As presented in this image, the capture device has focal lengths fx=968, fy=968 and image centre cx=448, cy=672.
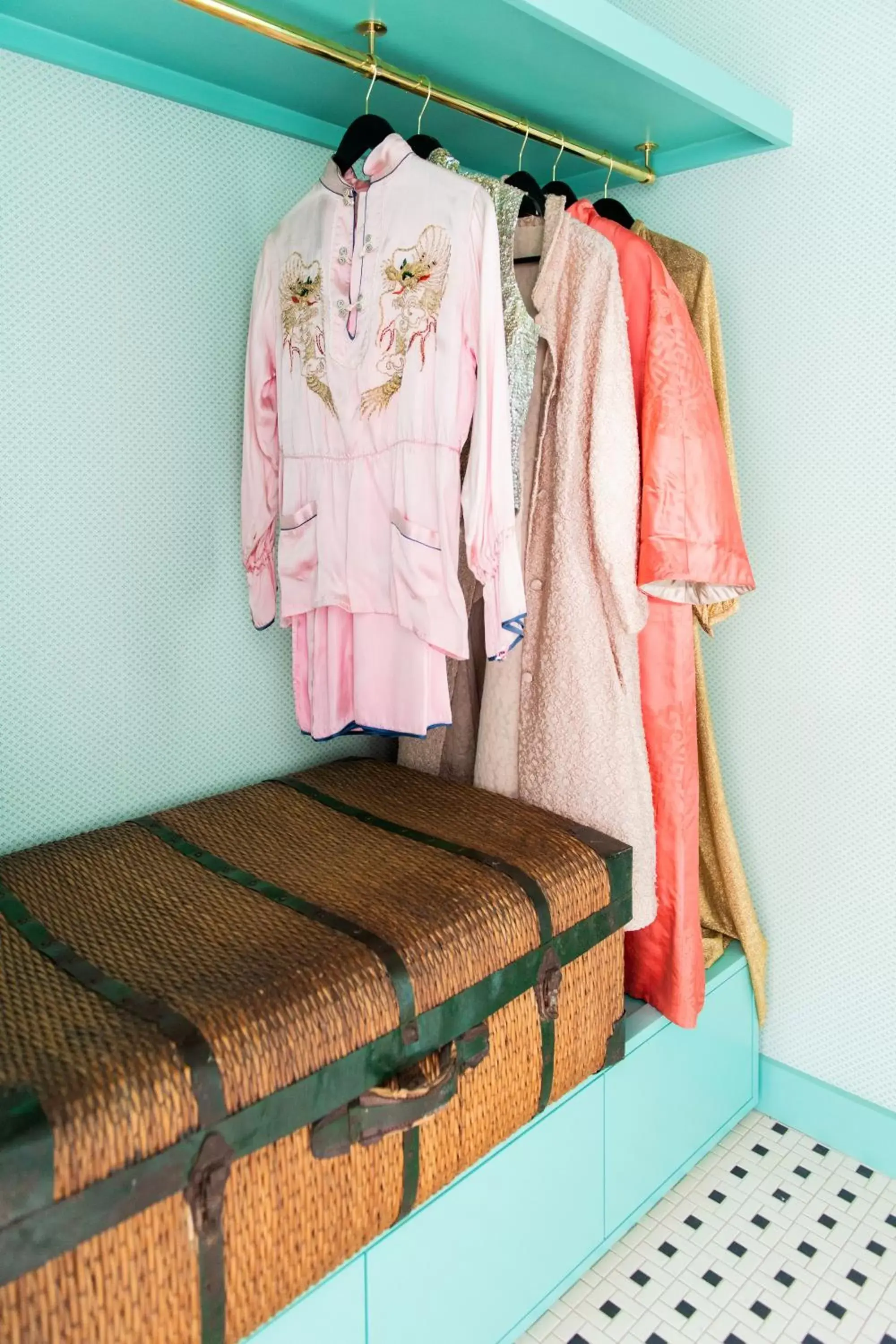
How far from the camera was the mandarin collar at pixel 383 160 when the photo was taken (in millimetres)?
1296

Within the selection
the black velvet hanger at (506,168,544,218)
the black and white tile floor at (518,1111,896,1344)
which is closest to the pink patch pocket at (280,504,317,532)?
the black velvet hanger at (506,168,544,218)

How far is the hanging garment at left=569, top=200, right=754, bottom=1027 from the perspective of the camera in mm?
1432

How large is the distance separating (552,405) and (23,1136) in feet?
3.76

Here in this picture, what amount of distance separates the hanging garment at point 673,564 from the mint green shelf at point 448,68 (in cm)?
19

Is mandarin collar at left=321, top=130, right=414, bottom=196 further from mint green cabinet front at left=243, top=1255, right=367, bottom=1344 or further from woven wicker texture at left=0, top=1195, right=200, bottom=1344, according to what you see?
mint green cabinet front at left=243, top=1255, right=367, bottom=1344

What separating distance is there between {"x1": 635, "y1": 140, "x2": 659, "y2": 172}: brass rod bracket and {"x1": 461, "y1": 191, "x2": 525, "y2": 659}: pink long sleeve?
1.92 feet

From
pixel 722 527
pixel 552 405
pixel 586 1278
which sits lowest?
pixel 586 1278

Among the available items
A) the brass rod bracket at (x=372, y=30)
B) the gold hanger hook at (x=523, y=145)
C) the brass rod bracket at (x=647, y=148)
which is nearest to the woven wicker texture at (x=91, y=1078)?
the brass rod bracket at (x=372, y=30)

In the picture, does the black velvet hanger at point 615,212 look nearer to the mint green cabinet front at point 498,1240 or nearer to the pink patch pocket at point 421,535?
the pink patch pocket at point 421,535

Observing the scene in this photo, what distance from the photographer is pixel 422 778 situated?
160 cm

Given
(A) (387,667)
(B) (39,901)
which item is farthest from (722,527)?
(B) (39,901)

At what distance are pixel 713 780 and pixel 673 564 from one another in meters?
0.54

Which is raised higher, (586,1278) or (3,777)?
(3,777)

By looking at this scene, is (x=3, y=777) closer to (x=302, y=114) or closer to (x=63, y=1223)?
(x=63, y=1223)
